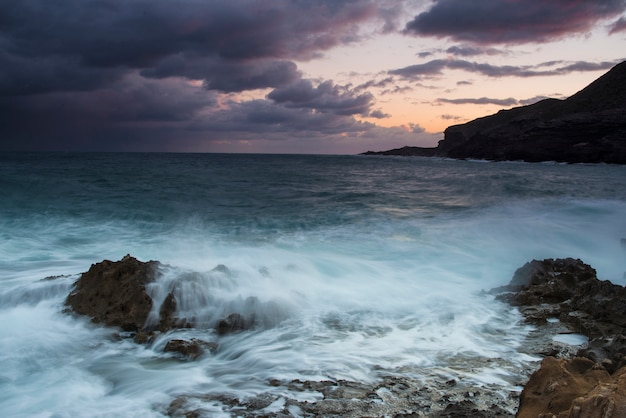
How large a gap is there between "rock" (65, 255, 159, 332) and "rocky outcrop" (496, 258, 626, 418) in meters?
4.03

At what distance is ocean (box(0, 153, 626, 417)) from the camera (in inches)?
146

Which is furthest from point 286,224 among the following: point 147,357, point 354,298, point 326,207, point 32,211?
point 147,357

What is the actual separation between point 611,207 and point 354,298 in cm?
1431

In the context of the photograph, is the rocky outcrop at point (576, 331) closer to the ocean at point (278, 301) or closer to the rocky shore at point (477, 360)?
the rocky shore at point (477, 360)

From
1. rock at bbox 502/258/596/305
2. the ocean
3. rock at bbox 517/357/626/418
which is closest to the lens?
rock at bbox 517/357/626/418

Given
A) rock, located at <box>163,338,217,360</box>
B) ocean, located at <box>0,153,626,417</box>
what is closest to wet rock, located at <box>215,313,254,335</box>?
ocean, located at <box>0,153,626,417</box>

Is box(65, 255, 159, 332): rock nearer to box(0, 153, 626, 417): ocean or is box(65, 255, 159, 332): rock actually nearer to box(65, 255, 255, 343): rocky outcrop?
box(65, 255, 255, 343): rocky outcrop

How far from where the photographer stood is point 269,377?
385 cm

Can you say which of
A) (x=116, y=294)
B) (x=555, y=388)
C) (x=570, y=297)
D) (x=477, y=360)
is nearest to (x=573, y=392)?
(x=555, y=388)

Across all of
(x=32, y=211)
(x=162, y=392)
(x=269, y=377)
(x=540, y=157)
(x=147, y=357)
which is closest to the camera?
(x=162, y=392)

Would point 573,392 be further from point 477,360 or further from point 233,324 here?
point 233,324

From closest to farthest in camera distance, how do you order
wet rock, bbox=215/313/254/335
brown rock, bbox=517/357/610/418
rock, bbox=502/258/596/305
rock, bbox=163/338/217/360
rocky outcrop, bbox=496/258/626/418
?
rocky outcrop, bbox=496/258/626/418 < brown rock, bbox=517/357/610/418 < rock, bbox=163/338/217/360 < wet rock, bbox=215/313/254/335 < rock, bbox=502/258/596/305

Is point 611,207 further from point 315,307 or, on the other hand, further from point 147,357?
point 147,357

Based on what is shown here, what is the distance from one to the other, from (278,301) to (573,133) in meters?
80.5
